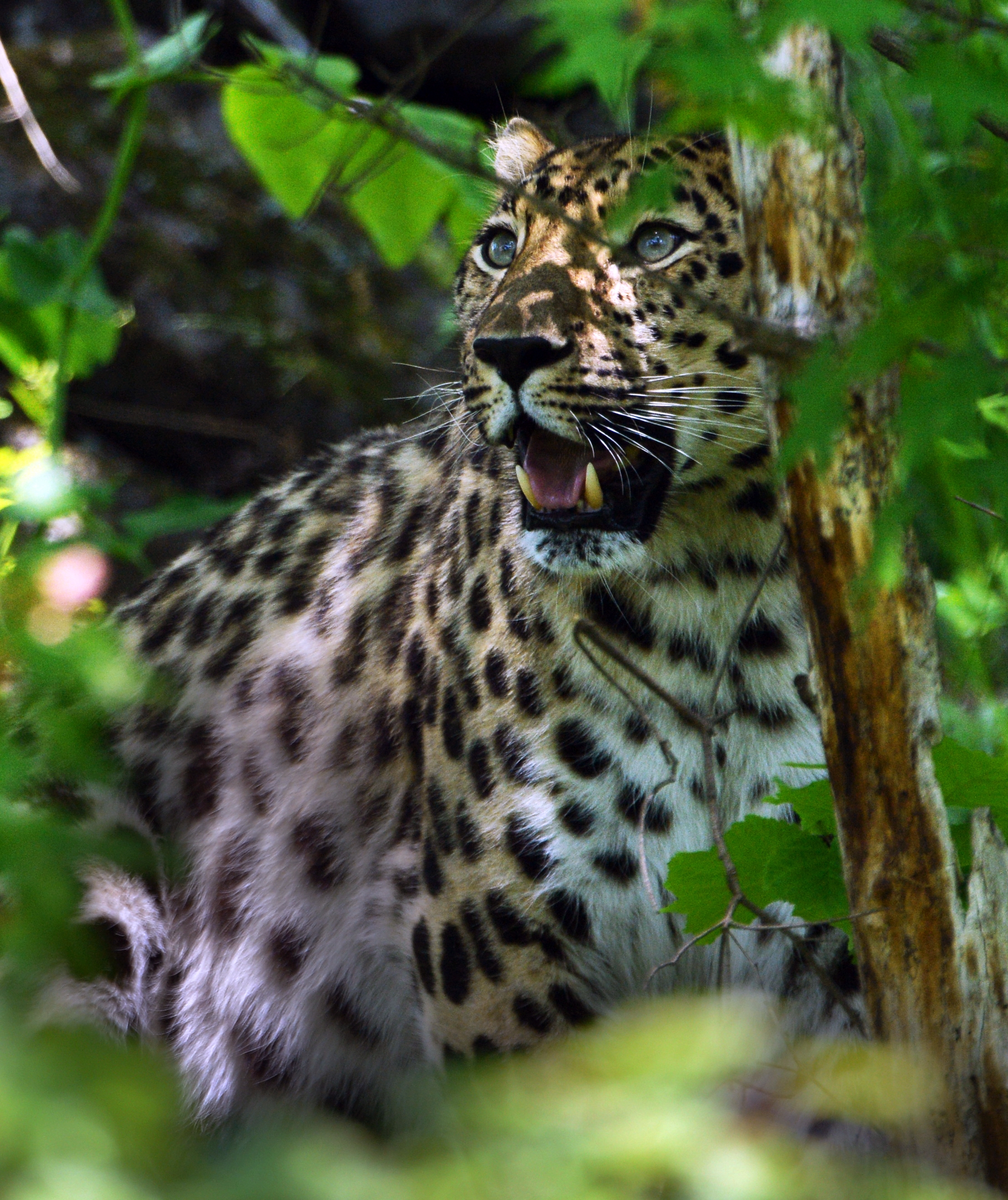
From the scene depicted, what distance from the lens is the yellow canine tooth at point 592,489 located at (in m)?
2.92

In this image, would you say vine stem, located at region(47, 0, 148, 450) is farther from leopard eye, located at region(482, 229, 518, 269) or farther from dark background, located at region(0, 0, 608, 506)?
dark background, located at region(0, 0, 608, 506)

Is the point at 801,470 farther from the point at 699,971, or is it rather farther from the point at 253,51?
the point at 699,971

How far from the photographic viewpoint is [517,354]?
276 cm

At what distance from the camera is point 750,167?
6.28ft

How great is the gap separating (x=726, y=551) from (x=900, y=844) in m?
1.25

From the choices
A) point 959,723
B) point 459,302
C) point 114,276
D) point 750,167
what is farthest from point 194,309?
point 750,167

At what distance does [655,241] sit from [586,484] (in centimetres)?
62

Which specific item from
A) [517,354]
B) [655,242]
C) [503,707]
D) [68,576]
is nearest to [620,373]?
[517,354]

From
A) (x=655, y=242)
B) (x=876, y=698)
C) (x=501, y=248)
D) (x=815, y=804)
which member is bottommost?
(x=815, y=804)

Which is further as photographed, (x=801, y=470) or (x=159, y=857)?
(x=159, y=857)

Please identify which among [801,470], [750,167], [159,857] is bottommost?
[159,857]

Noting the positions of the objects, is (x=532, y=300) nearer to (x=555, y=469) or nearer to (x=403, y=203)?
(x=555, y=469)

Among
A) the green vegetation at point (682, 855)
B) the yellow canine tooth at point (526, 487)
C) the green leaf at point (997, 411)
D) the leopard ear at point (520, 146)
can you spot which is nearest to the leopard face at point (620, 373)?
the yellow canine tooth at point (526, 487)

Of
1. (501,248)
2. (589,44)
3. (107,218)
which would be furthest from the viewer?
(501,248)
